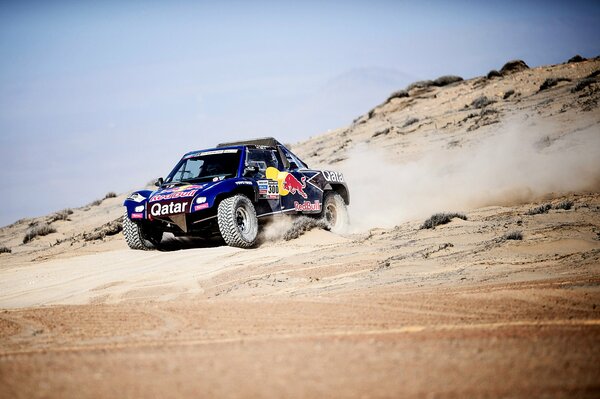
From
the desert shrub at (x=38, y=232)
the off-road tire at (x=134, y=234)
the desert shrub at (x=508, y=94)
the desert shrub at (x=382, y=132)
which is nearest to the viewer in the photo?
the off-road tire at (x=134, y=234)

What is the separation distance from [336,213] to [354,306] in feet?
27.5

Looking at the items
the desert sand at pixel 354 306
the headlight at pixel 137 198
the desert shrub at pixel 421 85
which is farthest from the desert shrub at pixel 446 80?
the headlight at pixel 137 198

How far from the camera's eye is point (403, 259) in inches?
336

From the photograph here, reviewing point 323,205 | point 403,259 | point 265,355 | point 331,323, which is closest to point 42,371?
point 265,355

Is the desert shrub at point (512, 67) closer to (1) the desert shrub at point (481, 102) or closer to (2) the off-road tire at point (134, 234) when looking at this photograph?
(1) the desert shrub at point (481, 102)

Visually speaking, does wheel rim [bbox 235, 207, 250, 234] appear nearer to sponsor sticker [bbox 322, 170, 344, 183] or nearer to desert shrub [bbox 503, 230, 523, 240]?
sponsor sticker [bbox 322, 170, 344, 183]

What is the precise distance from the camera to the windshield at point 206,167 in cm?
1128

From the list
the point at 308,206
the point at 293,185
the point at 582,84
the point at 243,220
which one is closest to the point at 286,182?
the point at 293,185

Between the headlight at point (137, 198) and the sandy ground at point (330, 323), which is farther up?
the headlight at point (137, 198)

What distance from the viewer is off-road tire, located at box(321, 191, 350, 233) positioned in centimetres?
1353

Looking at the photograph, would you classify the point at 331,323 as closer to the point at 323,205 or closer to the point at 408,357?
the point at 408,357

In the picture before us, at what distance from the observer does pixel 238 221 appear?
425 inches

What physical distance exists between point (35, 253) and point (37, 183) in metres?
84.8

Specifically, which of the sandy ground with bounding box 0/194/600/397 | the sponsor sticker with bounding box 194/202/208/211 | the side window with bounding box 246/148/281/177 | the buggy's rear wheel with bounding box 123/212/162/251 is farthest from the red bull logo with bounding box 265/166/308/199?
the buggy's rear wheel with bounding box 123/212/162/251
